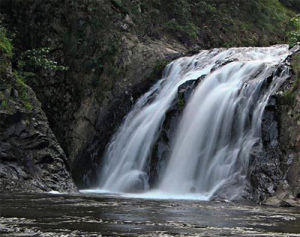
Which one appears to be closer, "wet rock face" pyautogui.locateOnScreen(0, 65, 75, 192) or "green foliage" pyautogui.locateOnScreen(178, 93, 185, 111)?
"wet rock face" pyautogui.locateOnScreen(0, 65, 75, 192)

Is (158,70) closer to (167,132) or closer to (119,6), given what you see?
(119,6)

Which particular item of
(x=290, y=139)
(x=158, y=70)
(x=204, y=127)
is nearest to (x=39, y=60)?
(x=158, y=70)

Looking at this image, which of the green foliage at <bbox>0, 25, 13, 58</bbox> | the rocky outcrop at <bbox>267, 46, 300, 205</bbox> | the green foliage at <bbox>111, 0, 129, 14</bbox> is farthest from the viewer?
the green foliage at <bbox>111, 0, 129, 14</bbox>

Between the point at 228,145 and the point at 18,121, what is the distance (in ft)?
17.3

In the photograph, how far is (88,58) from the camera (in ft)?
61.2

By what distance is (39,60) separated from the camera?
1731 centimetres

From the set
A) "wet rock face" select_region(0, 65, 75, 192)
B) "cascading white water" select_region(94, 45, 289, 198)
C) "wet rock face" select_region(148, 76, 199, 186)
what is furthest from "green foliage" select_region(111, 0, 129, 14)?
"wet rock face" select_region(0, 65, 75, 192)

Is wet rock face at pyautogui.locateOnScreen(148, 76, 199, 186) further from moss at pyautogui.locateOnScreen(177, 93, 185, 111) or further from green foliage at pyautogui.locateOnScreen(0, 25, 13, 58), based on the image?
green foliage at pyautogui.locateOnScreen(0, 25, 13, 58)

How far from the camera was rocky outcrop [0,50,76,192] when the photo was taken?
12320 mm

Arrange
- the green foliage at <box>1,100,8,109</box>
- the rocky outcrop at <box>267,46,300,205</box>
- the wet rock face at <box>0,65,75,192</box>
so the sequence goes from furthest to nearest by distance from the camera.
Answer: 1. the green foliage at <box>1,100,8,109</box>
2. the wet rock face at <box>0,65,75,192</box>
3. the rocky outcrop at <box>267,46,300,205</box>

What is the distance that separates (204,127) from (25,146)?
14.4ft

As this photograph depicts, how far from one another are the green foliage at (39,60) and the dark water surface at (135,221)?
9.79m

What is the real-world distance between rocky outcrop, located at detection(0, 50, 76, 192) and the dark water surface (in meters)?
4.47

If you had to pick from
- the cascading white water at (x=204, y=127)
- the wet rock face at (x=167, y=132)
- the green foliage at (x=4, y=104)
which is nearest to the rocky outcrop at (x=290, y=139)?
the cascading white water at (x=204, y=127)
